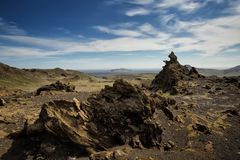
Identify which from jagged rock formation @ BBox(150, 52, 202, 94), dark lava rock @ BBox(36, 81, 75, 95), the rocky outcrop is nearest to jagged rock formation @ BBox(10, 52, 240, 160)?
the rocky outcrop

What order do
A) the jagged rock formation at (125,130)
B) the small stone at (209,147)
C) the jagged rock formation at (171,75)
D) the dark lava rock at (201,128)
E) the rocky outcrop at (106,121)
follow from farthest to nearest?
the jagged rock formation at (171,75) < the dark lava rock at (201,128) < the small stone at (209,147) < the rocky outcrop at (106,121) < the jagged rock formation at (125,130)

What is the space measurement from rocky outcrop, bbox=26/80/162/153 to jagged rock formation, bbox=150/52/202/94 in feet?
111

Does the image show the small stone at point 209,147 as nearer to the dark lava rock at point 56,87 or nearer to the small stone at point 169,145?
the small stone at point 169,145

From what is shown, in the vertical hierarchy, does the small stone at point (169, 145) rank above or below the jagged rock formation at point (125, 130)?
below

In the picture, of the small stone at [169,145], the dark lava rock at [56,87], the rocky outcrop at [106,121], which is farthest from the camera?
the dark lava rock at [56,87]

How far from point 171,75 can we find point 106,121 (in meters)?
41.7

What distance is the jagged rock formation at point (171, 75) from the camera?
63062 millimetres

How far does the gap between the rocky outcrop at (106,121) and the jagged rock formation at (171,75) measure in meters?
33.7

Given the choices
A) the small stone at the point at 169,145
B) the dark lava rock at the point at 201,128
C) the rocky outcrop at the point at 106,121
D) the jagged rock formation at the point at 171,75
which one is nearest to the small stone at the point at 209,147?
the dark lava rock at the point at 201,128

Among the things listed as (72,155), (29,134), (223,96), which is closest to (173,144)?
(72,155)

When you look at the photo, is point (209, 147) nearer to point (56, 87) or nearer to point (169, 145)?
point (169, 145)

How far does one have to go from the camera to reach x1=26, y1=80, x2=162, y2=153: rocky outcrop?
79.5 feet

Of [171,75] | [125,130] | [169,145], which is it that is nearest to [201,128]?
[169,145]

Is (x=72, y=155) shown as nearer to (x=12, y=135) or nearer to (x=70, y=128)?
(x=70, y=128)
